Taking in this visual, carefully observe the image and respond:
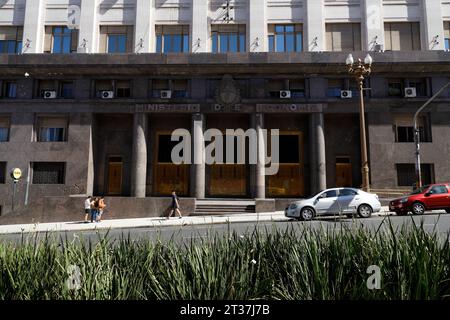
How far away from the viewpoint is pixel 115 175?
27.1m

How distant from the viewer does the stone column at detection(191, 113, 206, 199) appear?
24.8 meters

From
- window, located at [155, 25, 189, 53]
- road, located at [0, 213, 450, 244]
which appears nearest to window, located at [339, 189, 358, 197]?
road, located at [0, 213, 450, 244]

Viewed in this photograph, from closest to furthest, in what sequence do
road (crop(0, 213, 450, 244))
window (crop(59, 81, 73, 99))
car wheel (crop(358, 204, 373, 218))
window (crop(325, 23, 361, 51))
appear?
1. road (crop(0, 213, 450, 244))
2. car wheel (crop(358, 204, 373, 218))
3. window (crop(59, 81, 73, 99))
4. window (crop(325, 23, 361, 51))

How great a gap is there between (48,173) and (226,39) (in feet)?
57.0

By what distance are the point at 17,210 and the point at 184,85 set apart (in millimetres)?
14713

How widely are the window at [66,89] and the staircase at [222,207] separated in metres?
13.5

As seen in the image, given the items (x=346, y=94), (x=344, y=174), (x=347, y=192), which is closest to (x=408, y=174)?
(x=344, y=174)

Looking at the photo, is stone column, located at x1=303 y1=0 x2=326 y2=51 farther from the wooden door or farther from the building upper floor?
the wooden door

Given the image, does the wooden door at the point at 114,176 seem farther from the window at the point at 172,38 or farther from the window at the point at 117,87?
the window at the point at 172,38

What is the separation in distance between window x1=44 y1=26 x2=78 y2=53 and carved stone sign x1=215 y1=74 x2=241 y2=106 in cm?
1252

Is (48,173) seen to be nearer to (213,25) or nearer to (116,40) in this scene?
(116,40)

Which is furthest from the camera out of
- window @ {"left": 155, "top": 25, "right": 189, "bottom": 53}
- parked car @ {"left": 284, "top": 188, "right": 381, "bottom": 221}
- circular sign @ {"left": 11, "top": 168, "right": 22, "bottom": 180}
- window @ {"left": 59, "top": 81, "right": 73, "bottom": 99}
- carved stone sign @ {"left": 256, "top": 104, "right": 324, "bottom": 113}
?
window @ {"left": 155, "top": 25, "right": 189, "bottom": 53}

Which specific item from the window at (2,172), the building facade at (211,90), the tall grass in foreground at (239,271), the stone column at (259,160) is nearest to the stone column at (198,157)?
the building facade at (211,90)

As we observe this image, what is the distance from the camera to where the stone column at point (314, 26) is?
26344mm
